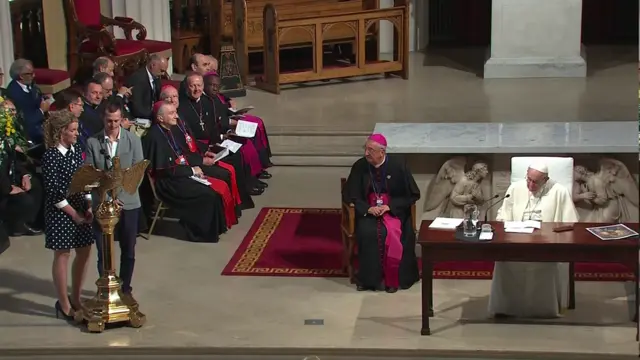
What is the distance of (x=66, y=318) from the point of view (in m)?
7.82

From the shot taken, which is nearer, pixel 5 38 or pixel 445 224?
pixel 445 224

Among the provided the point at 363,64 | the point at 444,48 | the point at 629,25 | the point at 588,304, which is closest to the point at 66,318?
the point at 588,304

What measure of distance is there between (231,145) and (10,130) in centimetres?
222

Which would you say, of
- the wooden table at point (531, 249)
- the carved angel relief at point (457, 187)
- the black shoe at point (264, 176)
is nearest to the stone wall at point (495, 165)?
the carved angel relief at point (457, 187)

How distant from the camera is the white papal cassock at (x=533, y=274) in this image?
7602 mm

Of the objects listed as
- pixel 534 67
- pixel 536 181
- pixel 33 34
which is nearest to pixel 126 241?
pixel 536 181

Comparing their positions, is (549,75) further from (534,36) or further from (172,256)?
(172,256)

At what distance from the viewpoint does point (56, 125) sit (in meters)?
7.41

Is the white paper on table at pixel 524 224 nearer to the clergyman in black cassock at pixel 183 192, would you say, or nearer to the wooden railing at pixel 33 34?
the clergyman in black cassock at pixel 183 192

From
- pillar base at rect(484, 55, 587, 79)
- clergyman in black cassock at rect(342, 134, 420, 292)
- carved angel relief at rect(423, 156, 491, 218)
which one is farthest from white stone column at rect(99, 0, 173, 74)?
clergyman in black cassock at rect(342, 134, 420, 292)

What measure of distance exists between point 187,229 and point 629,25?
1038cm

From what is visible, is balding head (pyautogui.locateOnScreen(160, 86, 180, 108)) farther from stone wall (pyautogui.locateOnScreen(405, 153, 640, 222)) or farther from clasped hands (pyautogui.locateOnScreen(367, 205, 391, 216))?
clasped hands (pyautogui.locateOnScreen(367, 205, 391, 216))

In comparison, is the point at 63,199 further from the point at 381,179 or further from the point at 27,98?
the point at 27,98

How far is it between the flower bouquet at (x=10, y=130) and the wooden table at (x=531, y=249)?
3.49m
